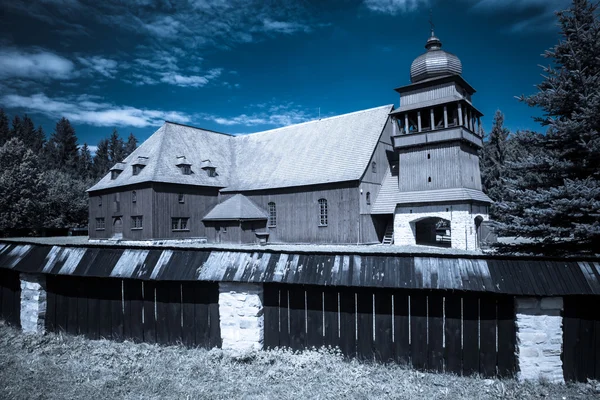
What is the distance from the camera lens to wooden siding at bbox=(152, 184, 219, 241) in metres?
28.5

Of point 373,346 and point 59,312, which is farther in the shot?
point 59,312

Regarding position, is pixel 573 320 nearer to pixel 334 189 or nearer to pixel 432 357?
pixel 432 357

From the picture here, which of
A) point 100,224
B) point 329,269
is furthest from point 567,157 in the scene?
point 100,224

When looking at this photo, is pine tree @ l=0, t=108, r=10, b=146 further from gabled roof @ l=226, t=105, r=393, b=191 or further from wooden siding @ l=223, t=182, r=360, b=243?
wooden siding @ l=223, t=182, r=360, b=243

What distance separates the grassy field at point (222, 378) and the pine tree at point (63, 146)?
81.5 metres

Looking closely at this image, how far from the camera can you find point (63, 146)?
258 ft

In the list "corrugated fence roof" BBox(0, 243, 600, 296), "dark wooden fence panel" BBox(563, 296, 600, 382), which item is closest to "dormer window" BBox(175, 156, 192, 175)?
"corrugated fence roof" BBox(0, 243, 600, 296)

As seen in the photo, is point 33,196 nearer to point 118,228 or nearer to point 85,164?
point 118,228

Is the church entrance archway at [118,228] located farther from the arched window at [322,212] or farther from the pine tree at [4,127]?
the pine tree at [4,127]

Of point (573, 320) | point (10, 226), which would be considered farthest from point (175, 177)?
point (573, 320)

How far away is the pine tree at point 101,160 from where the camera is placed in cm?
7719

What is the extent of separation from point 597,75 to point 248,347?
12.9 metres

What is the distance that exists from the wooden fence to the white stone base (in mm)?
18907

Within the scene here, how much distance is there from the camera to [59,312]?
9.43 metres
